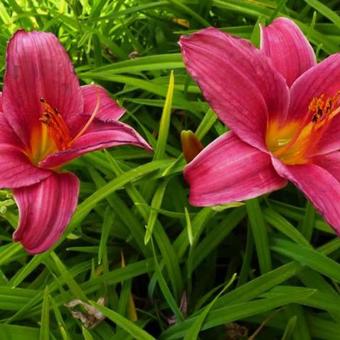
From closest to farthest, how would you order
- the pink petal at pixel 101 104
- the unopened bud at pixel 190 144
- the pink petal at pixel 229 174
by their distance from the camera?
the pink petal at pixel 229 174 < the unopened bud at pixel 190 144 < the pink petal at pixel 101 104

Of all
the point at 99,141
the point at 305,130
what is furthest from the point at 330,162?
the point at 99,141

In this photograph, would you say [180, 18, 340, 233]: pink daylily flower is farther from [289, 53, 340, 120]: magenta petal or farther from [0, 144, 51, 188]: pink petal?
[0, 144, 51, 188]: pink petal

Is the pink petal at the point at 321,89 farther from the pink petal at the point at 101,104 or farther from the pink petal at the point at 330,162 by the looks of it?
the pink petal at the point at 101,104

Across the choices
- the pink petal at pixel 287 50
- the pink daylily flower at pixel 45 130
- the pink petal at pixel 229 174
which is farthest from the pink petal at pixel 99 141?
the pink petal at pixel 287 50

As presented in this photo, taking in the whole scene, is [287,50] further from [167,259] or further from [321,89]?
[167,259]

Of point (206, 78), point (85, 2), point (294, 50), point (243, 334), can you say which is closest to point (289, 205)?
point (243, 334)

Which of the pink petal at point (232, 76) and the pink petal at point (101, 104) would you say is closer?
the pink petal at point (232, 76)

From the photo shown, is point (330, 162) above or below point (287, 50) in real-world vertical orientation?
below
